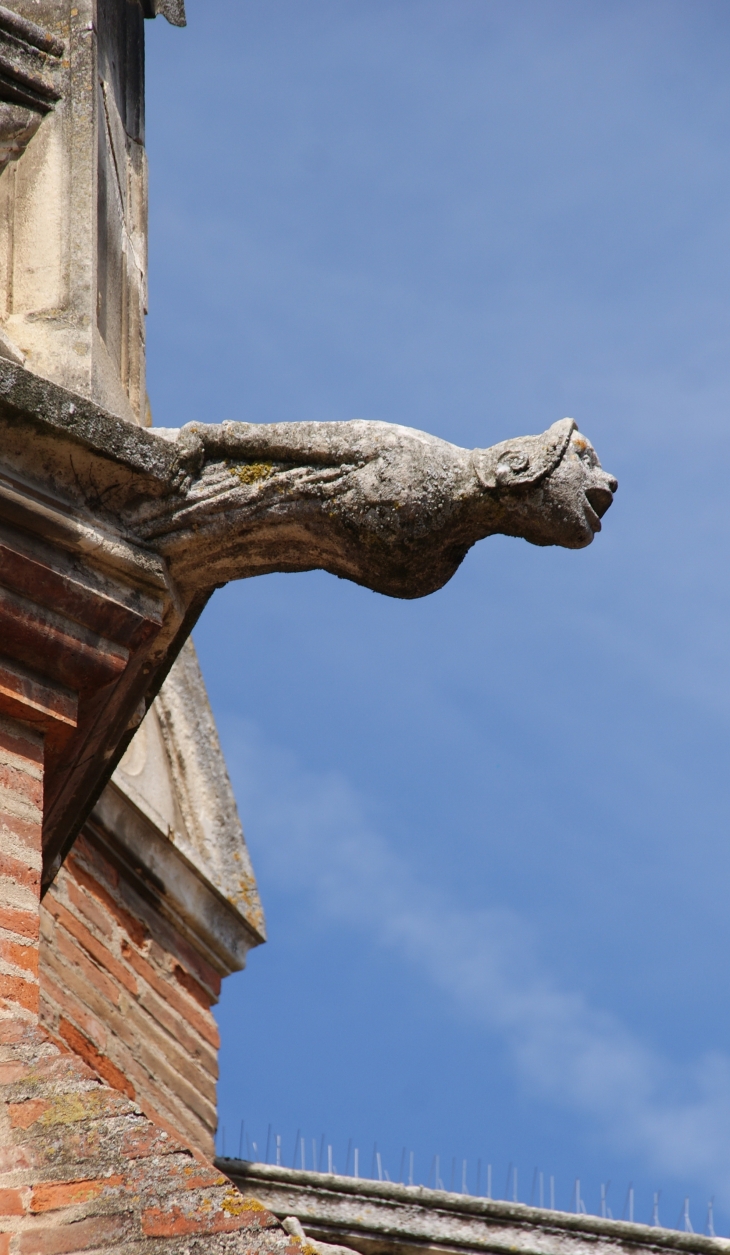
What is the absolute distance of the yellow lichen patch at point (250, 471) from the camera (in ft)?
14.0

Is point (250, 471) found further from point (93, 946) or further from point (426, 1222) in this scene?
point (426, 1222)

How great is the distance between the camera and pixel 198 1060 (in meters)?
6.49

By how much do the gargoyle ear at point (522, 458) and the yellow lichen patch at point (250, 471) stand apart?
0.46 metres

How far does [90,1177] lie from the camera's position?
318 centimetres

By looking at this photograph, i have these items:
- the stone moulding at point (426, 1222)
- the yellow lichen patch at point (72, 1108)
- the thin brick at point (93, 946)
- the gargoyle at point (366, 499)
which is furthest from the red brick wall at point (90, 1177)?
the stone moulding at point (426, 1222)

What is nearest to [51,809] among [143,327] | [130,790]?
[143,327]

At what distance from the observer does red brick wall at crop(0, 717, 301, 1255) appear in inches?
122

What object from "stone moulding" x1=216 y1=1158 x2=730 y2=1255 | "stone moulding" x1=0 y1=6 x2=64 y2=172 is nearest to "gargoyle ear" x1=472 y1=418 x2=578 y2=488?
"stone moulding" x1=0 y1=6 x2=64 y2=172

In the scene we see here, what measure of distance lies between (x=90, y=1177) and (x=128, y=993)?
3.01 m

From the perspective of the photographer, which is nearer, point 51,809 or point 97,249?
point 51,809

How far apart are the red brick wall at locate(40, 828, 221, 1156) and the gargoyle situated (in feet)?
6.01

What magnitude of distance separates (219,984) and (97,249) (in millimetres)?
3119

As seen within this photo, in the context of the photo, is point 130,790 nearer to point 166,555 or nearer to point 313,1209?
point 313,1209

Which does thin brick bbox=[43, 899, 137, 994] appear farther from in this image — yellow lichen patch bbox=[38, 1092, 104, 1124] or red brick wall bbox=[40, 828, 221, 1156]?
yellow lichen patch bbox=[38, 1092, 104, 1124]
